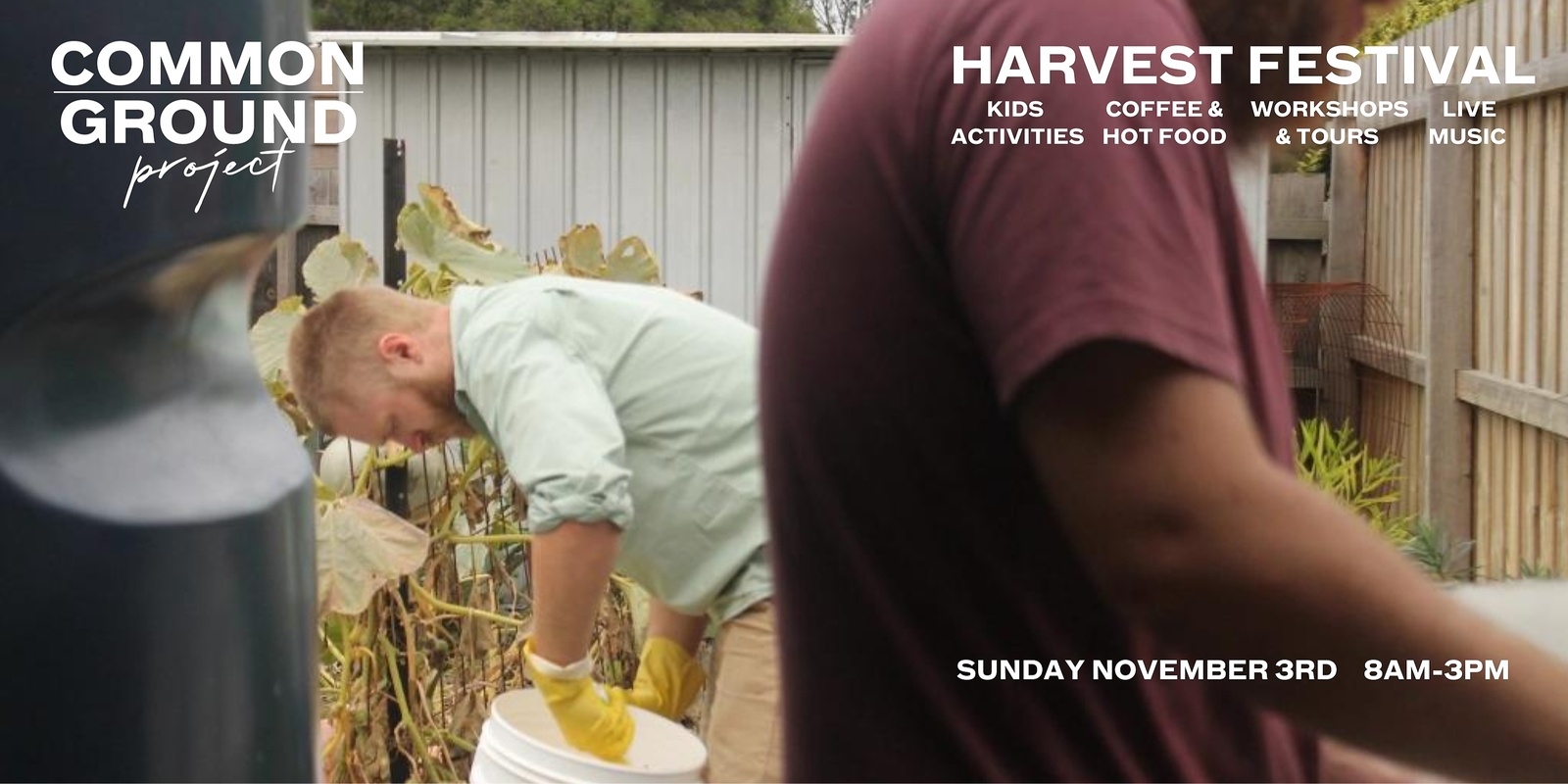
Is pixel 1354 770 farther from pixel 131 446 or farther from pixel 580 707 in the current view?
pixel 580 707

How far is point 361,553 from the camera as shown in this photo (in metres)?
3.67

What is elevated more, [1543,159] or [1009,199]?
[1543,159]

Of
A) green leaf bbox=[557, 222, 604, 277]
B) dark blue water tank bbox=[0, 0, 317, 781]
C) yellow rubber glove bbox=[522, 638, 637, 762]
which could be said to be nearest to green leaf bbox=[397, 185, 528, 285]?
green leaf bbox=[557, 222, 604, 277]

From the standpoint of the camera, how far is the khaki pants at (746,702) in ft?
10.2

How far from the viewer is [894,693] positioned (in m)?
0.93

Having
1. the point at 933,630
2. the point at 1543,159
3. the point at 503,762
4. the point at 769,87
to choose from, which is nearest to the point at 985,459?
the point at 933,630

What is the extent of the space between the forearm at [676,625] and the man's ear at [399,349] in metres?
0.77

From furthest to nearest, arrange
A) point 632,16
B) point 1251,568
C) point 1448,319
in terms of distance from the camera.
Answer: point 632,16 → point 1448,319 → point 1251,568

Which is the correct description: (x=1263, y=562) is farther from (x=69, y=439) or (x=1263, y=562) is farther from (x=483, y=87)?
(x=483, y=87)

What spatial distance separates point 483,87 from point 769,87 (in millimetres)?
1018

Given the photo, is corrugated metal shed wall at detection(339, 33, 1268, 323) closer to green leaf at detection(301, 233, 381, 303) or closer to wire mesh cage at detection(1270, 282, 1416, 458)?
wire mesh cage at detection(1270, 282, 1416, 458)

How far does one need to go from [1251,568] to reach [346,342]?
2.59 meters

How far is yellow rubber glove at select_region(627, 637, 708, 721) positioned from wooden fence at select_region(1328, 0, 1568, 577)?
2104 mm

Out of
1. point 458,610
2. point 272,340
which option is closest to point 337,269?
point 272,340
